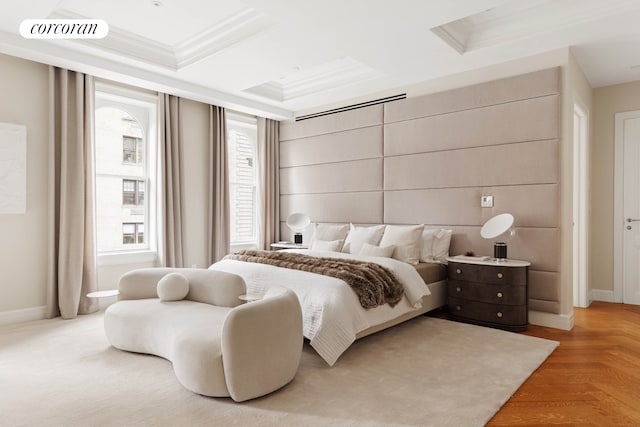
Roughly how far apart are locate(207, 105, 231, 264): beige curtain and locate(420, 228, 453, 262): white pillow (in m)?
2.75

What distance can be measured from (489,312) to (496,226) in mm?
829

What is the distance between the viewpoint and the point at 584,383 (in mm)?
2586

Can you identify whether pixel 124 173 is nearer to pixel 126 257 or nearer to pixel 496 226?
pixel 126 257

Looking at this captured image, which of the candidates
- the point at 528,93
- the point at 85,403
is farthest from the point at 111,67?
the point at 528,93

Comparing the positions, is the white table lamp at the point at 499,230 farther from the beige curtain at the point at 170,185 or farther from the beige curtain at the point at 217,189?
the beige curtain at the point at 170,185

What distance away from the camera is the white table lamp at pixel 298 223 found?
586cm

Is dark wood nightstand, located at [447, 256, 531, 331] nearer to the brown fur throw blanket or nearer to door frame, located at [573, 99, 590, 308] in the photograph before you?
the brown fur throw blanket

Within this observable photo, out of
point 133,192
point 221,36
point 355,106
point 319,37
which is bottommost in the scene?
point 133,192

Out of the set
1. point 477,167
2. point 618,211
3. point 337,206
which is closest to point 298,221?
point 337,206

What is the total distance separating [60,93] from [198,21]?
1707 millimetres

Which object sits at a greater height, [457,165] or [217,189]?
[457,165]

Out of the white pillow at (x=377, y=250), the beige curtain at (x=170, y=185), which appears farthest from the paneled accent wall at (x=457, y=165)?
the beige curtain at (x=170, y=185)

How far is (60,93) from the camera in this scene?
4195 mm

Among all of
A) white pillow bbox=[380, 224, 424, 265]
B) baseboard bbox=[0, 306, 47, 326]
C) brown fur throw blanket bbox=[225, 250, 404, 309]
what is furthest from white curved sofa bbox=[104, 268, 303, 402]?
white pillow bbox=[380, 224, 424, 265]
